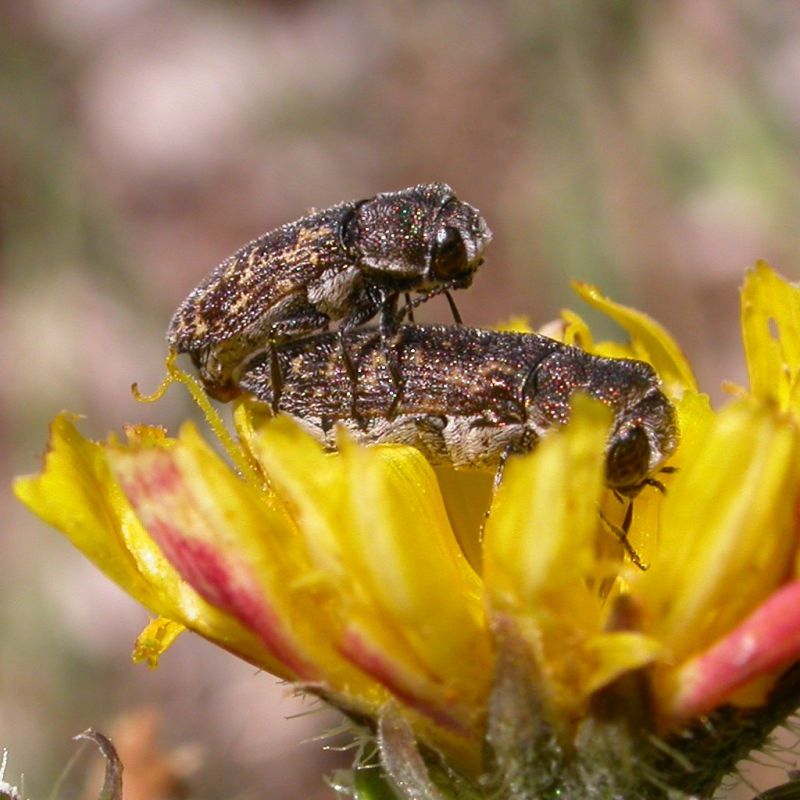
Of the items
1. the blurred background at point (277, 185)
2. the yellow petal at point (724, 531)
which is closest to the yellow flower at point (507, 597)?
the yellow petal at point (724, 531)

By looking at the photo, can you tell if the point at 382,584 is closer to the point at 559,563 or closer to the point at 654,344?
the point at 559,563

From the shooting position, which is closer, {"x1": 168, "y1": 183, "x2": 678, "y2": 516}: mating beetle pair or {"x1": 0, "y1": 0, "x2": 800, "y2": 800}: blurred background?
{"x1": 168, "y1": 183, "x2": 678, "y2": 516}: mating beetle pair

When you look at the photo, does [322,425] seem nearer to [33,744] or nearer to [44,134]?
[33,744]

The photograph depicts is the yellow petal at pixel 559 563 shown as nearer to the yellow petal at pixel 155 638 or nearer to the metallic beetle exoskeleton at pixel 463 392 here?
the metallic beetle exoskeleton at pixel 463 392

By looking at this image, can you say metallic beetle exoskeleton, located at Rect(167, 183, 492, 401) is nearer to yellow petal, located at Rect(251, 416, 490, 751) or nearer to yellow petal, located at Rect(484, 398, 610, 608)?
yellow petal, located at Rect(251, 416, 490, 751)

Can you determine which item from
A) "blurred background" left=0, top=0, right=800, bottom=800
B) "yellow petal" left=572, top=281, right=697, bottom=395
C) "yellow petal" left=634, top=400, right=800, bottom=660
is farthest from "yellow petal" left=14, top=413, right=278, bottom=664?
"blurred background" left=0, top=0, right=800, bottom=800

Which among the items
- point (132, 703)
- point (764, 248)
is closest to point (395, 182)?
point (764, 248)
